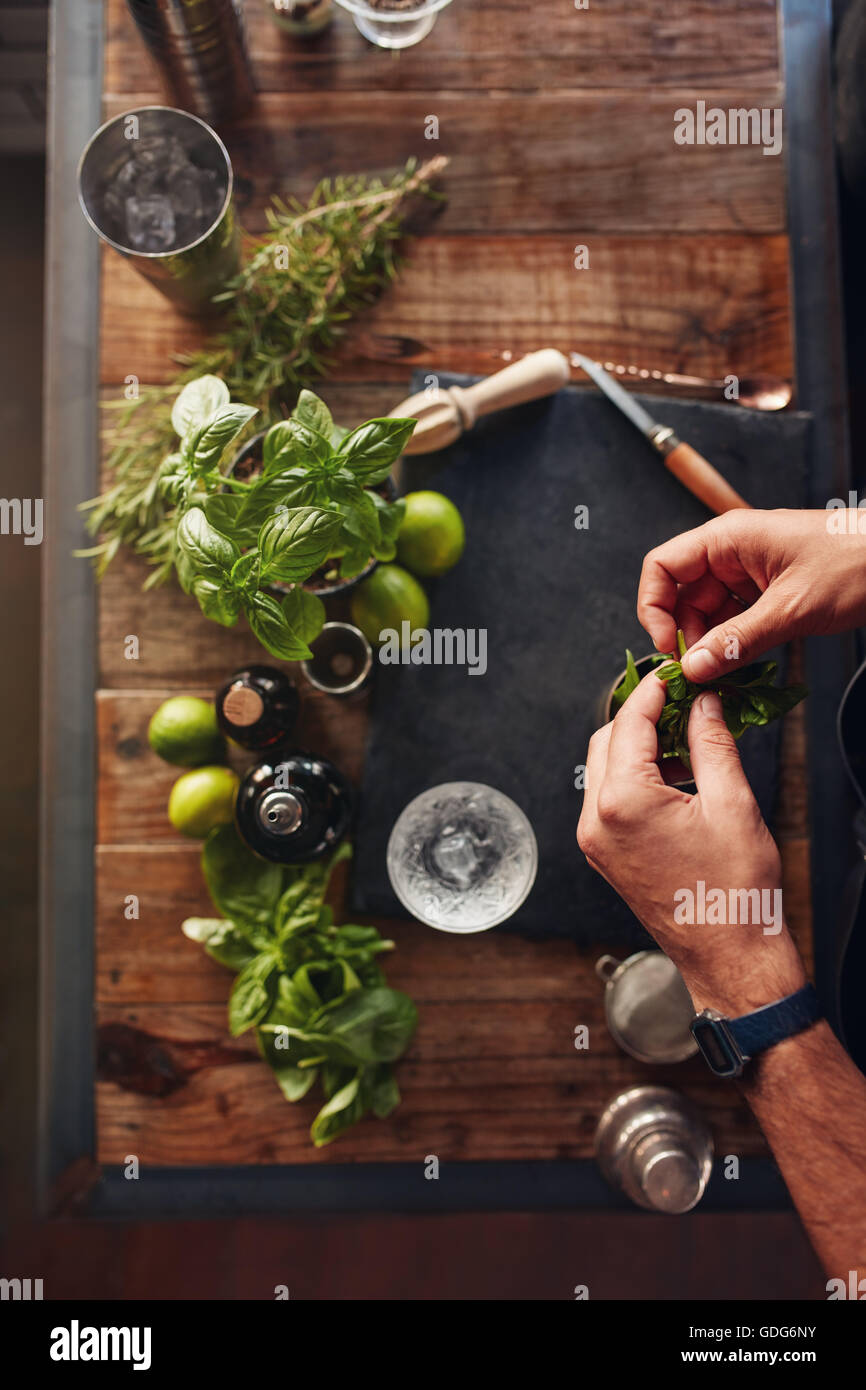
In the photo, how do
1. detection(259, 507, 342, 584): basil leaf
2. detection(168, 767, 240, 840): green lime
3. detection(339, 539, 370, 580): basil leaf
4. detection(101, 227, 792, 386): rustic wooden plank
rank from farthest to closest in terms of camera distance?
detection(101, 227, 792, 386): rustic wooden plank < detection(168, 767, 240, 840): green lime < detection(339, 539, 370, 580): basil leaf < detection(259, 507, 342, 584): basil leaf

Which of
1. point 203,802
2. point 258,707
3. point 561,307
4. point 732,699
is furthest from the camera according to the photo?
point 561,307

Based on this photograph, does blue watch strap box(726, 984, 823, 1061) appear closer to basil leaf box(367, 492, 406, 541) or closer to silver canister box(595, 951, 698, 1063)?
silver canister box(595, 951, 698, 1063)

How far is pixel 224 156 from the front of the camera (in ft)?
3.55

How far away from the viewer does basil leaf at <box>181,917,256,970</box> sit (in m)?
1.15

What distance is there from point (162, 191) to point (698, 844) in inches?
41.2

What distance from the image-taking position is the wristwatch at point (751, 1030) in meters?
0.89

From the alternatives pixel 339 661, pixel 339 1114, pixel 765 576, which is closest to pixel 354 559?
pixel 339 661

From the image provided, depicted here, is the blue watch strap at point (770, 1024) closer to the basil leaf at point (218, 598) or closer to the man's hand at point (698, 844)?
the man's hand at point (698, 844)

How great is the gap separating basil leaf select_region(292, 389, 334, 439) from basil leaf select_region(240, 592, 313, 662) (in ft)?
0.60

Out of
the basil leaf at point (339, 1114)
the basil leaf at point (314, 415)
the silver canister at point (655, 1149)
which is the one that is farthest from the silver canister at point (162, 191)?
the silver canister at point (655, 1149)

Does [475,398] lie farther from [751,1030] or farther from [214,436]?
[751,1030]

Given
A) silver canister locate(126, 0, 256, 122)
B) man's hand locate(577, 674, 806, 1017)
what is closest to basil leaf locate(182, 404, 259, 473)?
man's hand locate(577, 674, 806, 1017)

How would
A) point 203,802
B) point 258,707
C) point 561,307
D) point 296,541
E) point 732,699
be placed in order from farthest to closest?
point 561,307
point 203,802
point 258,707
point 732,699
point 296,541

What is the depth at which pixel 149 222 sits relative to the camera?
1123 mm
